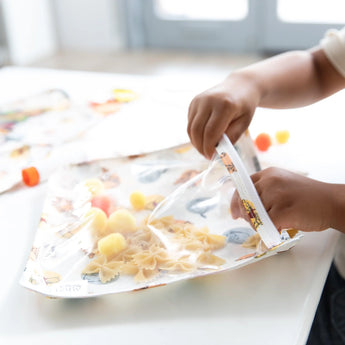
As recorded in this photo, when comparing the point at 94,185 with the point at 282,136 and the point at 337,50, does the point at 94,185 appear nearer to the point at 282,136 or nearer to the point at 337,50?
the point at 282,136

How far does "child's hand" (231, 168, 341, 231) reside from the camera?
463 millimetres

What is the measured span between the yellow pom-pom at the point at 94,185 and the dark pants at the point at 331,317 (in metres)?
0.28

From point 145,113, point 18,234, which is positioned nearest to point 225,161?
point 18,234

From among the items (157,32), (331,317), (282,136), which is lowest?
(157,32)

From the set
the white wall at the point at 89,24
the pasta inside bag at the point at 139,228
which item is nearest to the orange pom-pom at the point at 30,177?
the pasta inside bag at the point at 139,228

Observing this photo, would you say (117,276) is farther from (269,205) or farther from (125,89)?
(125,89)

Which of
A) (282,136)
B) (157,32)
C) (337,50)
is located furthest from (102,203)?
(157,32)

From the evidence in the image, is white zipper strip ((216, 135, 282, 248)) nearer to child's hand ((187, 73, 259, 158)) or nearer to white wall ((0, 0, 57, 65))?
child's hand ((187, 73, 259, 158))

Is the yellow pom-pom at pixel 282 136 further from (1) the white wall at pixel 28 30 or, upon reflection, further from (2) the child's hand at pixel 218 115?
(1) the white wall at pixel 28 30

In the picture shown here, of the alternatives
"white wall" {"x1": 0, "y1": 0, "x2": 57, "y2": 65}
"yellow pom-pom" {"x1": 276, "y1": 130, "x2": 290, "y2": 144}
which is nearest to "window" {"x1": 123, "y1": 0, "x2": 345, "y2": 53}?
"white wall" {"x1": 0, "y1": 0, "x2": 57, "y2": 65}

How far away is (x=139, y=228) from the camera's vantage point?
0.49 m

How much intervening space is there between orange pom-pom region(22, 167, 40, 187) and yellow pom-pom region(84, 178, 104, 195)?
70 millimetres

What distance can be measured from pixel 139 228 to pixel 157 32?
2148 millimetres

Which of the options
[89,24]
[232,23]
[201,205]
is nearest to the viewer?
[201,205]
